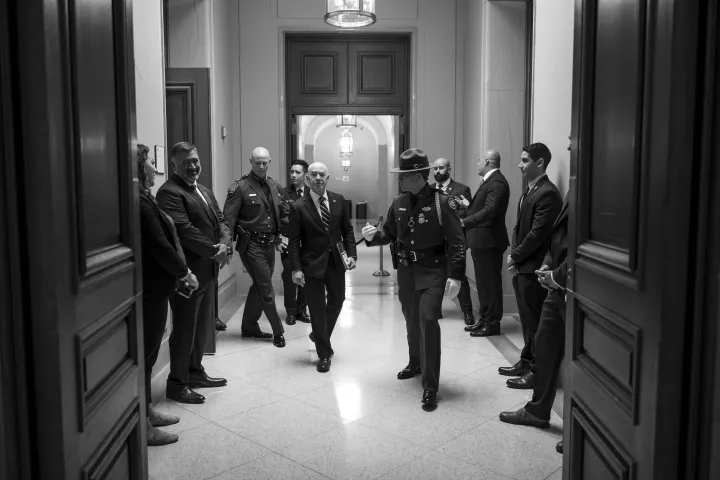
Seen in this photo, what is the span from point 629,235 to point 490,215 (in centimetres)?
420

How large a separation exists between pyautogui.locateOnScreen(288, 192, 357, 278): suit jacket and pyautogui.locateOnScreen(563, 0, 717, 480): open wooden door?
2864 millimetres

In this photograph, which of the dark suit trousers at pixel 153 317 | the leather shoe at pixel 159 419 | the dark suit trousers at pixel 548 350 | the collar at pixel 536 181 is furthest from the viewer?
the collar at pixel 536 181

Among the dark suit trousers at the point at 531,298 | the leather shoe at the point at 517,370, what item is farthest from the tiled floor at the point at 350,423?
the dark suit trousers at the point at 531,298

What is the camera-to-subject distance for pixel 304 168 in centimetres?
673

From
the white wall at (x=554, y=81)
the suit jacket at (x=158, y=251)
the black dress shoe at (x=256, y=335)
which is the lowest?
the black dress shoe at (x=256, y=335)

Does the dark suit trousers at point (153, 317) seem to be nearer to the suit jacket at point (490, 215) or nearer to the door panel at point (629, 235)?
the door panel at point (629, 235)

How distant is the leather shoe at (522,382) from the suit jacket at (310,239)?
1.53 m

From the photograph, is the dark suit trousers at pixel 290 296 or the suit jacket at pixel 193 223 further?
the dark suit trousers at pixel 290 296

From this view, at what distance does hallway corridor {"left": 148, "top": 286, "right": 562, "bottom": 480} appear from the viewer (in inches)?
122

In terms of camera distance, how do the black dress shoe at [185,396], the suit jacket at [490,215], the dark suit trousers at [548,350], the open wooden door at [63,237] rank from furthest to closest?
the suit jacket at [490,215]
the black dress shoe at [185,396]
the dark suit trousers at [548,350]
the open wooden door at [63,237]

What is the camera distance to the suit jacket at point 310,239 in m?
4.77

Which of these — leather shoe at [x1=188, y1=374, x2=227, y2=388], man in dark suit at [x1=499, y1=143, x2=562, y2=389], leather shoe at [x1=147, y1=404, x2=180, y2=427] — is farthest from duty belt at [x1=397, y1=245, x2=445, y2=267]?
leather shoe at [x1=147, y1=404, x2=180, y2=427]

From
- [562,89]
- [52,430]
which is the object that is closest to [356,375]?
[562,89]

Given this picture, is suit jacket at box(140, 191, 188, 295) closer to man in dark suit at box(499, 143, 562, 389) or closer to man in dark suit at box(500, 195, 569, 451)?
man in dark suit at box(500, 195, 569, 451)
